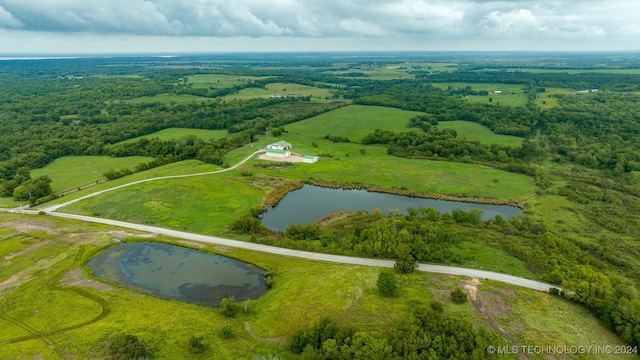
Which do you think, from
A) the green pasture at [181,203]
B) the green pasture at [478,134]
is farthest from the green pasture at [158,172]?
the green pasture at [478,134]

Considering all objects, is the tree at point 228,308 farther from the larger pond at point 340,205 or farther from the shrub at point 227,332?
the larger pond at point 340,205

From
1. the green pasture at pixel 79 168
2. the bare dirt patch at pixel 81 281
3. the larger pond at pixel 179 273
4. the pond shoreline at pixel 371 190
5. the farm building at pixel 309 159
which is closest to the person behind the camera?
the larger pond at pixel 179 273

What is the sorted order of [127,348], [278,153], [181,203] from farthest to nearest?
[278,153] → [181,203] → [127,348]

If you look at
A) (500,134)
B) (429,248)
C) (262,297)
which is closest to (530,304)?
(429,248)

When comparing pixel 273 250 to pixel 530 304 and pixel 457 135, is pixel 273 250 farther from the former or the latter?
pixel 457 135

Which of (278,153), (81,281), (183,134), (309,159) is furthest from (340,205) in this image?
(183,134)

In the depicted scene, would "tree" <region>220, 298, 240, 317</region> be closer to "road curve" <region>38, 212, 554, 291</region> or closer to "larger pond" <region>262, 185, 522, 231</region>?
"road curve" <region>38, 212, 554, 291</region>

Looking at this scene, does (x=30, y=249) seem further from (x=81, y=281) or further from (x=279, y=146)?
(x=279, y=146)
